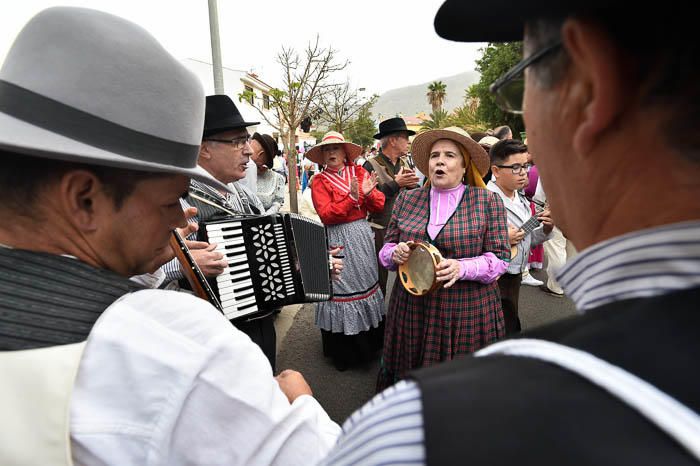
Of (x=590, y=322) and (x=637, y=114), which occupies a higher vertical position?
(x=637, y=114)

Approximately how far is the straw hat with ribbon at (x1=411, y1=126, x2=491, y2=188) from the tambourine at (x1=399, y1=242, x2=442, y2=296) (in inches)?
31.6

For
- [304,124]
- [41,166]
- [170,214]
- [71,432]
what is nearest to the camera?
[71,432]

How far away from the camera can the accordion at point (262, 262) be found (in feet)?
6.95

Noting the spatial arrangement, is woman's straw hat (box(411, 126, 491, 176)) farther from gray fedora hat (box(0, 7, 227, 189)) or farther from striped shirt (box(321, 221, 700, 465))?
striped shirt (box(321, 221, 700, 465))

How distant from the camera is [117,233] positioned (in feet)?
3.40

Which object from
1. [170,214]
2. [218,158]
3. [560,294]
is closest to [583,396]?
[170,214]

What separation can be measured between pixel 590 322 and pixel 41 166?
117cm

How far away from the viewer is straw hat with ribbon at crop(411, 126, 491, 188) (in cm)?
288

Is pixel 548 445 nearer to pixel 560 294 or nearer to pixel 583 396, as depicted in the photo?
pixel 583 396

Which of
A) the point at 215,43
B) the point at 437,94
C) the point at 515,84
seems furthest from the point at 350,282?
the point at 437,94

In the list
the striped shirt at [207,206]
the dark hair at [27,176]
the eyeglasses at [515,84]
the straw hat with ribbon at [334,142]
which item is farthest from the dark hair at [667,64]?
the straw hat with ribbon at [334,142]

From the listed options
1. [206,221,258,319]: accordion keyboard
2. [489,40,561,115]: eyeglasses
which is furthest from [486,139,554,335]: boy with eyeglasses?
[489,40,561,115]: eyeglasses

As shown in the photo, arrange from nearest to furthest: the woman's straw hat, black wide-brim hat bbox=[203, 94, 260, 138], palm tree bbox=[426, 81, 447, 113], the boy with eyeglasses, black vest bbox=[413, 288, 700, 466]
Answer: black vest bbox=[413, 288, 700, 466]
black wide-brim hat bbox=[203, 94, 260, 138]
the woman's straw hat
the boy with eyeglasses
palm tree bbox=[426, 81, 447, 113]

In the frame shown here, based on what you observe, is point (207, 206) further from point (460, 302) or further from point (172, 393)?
point (460, 302)
